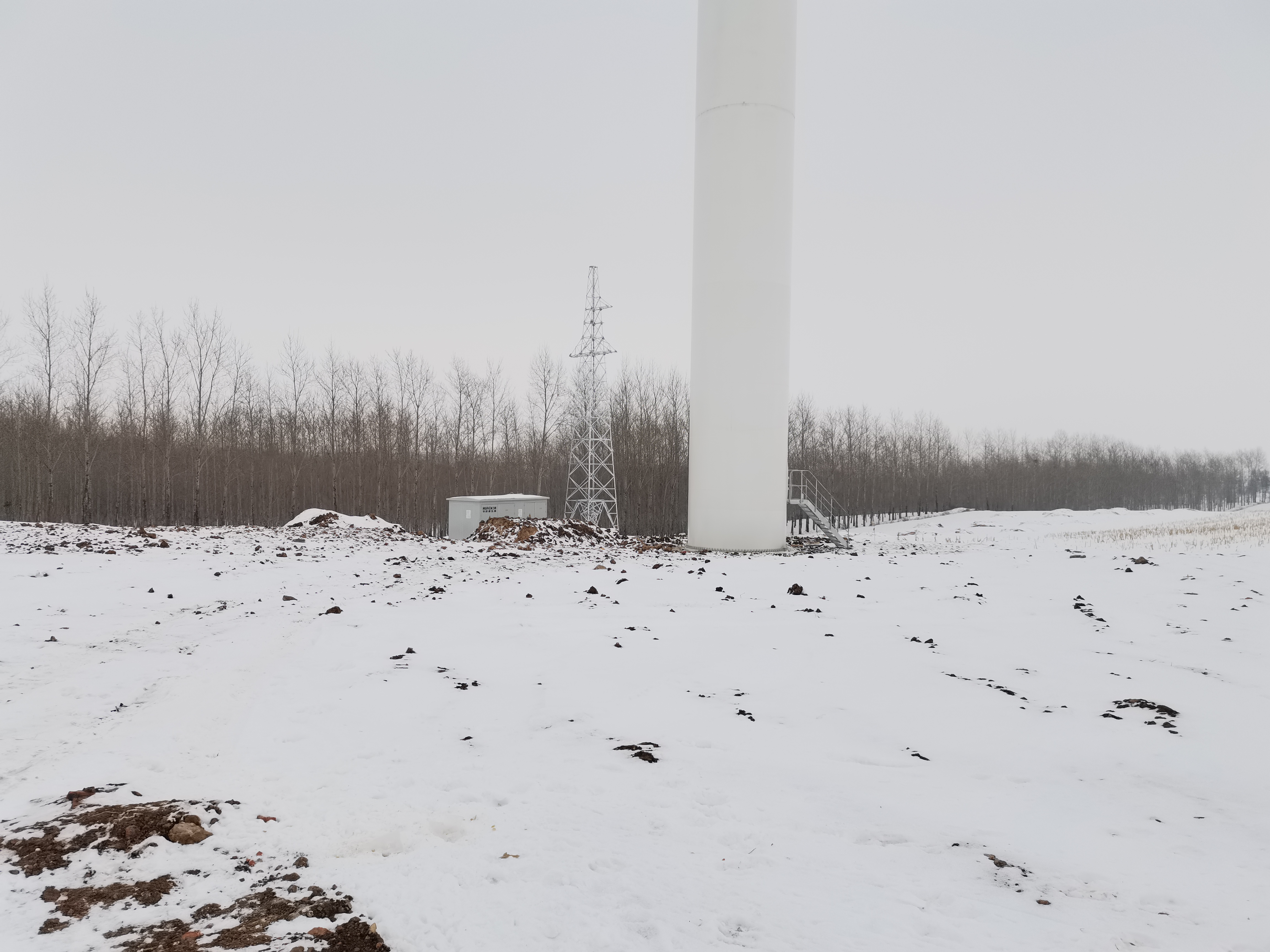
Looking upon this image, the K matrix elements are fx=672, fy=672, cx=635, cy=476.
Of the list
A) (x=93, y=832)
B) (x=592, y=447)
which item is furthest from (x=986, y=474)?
(x=93, y=832)

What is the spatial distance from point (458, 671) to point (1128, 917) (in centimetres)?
542

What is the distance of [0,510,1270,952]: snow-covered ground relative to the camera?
3012 millimetres

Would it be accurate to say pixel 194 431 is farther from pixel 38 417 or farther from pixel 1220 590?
pixel 1220 590

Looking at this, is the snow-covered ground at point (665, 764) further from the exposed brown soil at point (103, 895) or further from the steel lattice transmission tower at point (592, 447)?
the steel lattice transmission tower at point (592, 447)

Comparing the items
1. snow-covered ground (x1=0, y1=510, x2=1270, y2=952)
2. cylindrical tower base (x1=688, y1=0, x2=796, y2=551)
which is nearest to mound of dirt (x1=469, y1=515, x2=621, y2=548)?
cylindrical tower base (x1=688, y1=0, x2=796, y2=551)

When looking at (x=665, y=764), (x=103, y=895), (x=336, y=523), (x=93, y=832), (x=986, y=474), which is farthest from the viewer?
(x=986, y=474)

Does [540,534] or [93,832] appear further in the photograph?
[540,534]

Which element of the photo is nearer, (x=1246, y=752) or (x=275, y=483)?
(x=1246, y=752)

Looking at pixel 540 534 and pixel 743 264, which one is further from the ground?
pixel 743 264

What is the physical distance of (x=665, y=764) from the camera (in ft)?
15.2

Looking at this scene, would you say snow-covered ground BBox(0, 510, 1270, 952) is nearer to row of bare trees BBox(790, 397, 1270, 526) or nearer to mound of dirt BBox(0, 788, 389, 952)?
mound of dirt BBox(0, 788, 389, 952)

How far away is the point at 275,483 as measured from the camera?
127 feet

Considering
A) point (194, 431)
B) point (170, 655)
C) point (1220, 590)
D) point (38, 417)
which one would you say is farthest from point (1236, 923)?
point (38, 417)

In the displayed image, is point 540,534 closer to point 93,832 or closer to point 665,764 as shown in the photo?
point 665,764
